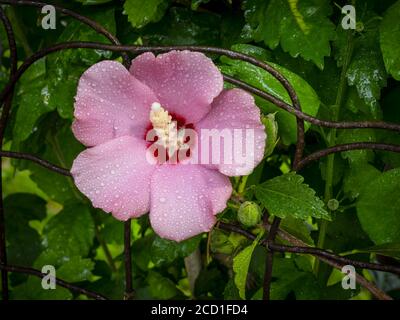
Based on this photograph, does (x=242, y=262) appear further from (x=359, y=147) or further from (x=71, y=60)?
(x=71, y=60)

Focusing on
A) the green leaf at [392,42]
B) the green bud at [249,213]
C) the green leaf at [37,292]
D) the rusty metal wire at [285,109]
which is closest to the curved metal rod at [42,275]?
the rusty metal wire at [285,109]

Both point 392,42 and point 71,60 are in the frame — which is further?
point 71,60

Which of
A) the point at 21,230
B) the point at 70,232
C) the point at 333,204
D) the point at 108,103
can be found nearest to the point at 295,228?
the point at 333,204

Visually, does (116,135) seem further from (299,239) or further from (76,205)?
(76,205)

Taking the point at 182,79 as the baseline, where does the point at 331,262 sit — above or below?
below

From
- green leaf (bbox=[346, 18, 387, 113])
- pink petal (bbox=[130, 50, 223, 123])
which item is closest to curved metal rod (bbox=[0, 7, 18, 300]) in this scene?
pink petal (bbox=[130, 50, 223, 123])

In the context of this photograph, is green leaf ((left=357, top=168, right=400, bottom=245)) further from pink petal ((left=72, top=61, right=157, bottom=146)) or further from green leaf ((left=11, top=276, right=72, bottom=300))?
green leaf ((left=11, top=276, right=72, bottom=300))

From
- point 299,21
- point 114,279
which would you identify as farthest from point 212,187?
point 114,279
